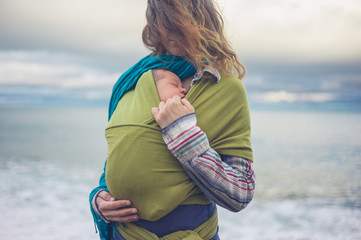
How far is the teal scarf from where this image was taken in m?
1.15

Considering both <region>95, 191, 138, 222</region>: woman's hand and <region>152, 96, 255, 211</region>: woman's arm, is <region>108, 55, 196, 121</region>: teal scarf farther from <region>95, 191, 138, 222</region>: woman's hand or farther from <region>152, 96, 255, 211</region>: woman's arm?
<region>95, 191, 138, 222</region>: woman's hand

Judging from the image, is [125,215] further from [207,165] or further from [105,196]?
[207,165]

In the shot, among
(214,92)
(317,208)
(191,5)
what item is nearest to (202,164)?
(214,92)

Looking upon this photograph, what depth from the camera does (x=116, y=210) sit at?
43.3 inches

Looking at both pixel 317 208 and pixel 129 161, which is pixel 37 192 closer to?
pixel 317 208

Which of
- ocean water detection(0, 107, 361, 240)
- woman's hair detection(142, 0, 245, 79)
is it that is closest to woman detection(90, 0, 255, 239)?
woman's hair detection(142, 0, 245, 79)

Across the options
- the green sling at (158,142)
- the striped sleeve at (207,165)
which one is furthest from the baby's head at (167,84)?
the striped sleeve at (207,165)

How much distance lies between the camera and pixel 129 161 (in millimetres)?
1033

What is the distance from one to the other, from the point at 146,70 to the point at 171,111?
30 centimetres

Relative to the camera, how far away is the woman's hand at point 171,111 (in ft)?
3.23

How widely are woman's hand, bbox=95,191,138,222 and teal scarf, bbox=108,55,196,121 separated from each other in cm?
40

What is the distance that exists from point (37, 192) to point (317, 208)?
5.84 m

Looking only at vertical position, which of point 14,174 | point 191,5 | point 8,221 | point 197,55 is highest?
point 191,5

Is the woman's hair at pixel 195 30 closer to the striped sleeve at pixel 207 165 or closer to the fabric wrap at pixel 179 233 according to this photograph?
the striped sleeve at pixel 207 165
